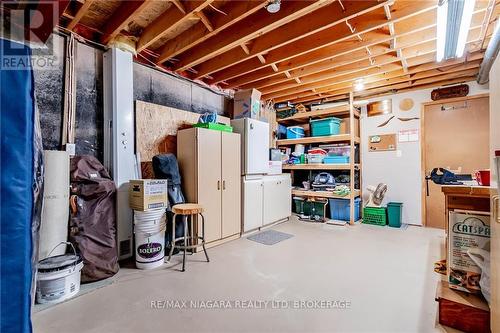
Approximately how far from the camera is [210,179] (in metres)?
3.28

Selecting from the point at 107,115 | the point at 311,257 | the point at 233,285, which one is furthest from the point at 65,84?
the point at 311,257

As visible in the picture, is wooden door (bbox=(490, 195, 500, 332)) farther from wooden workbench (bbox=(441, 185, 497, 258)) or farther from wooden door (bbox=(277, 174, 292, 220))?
wooden door (bbox=(277, 174, 292, 220))

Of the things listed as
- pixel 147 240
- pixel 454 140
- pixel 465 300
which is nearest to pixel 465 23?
pixel 465 300

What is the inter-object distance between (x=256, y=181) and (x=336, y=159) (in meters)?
1.88

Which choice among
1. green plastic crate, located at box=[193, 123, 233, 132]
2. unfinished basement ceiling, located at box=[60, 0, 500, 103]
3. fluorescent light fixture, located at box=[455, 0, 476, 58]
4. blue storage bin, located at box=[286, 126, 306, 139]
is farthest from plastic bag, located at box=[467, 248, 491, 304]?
blue storage bin, located at box=[286, 126, 306, 139]

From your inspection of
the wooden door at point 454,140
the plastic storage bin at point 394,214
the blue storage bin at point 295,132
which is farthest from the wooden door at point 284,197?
the wooden door at point 454,140

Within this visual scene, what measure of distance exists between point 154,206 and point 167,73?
6.80 ft

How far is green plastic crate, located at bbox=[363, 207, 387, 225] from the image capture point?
448 cm

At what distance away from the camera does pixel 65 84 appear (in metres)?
2.52

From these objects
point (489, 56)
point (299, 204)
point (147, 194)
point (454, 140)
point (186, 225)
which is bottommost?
point (299, 204)

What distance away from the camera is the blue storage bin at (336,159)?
15.6 feet

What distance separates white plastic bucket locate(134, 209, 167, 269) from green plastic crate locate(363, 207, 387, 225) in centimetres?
389

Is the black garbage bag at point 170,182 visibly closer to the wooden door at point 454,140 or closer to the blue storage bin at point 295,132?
the blue storage bin at point 295,132

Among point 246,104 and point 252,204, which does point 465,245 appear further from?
point 246,104
